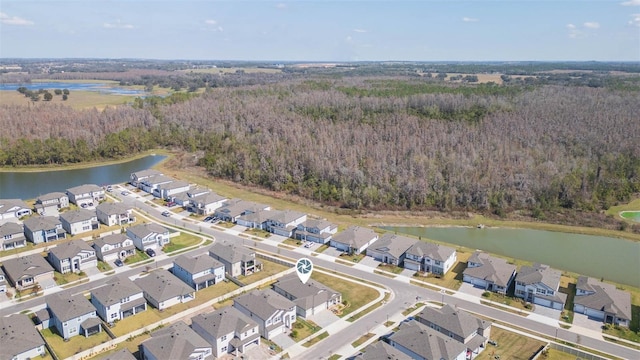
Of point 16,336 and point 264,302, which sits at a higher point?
point 264,302

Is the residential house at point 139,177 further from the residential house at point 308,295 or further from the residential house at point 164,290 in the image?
the residential house at point 308,295

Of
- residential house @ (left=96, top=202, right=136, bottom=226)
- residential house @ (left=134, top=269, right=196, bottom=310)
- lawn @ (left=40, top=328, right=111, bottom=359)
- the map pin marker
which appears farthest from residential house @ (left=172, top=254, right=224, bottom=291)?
residential house @ (left=96, top=202, right=136, bottom=226)

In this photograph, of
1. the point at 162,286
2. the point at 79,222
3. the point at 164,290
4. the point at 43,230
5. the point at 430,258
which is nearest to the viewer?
the point at 164,290

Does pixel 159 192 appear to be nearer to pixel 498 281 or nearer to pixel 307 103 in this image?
pixel 498 281

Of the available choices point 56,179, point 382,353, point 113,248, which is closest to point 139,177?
point 56,179

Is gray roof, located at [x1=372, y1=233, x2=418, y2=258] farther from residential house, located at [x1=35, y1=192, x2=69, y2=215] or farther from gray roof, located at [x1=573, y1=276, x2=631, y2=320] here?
residential house, located at [x1=35, y1=192, x2=69, y2=215]

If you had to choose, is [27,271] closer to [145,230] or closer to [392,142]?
[145,230]

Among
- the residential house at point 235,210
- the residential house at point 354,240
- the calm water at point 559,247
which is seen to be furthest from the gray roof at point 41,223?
the calm water at point 559,247
